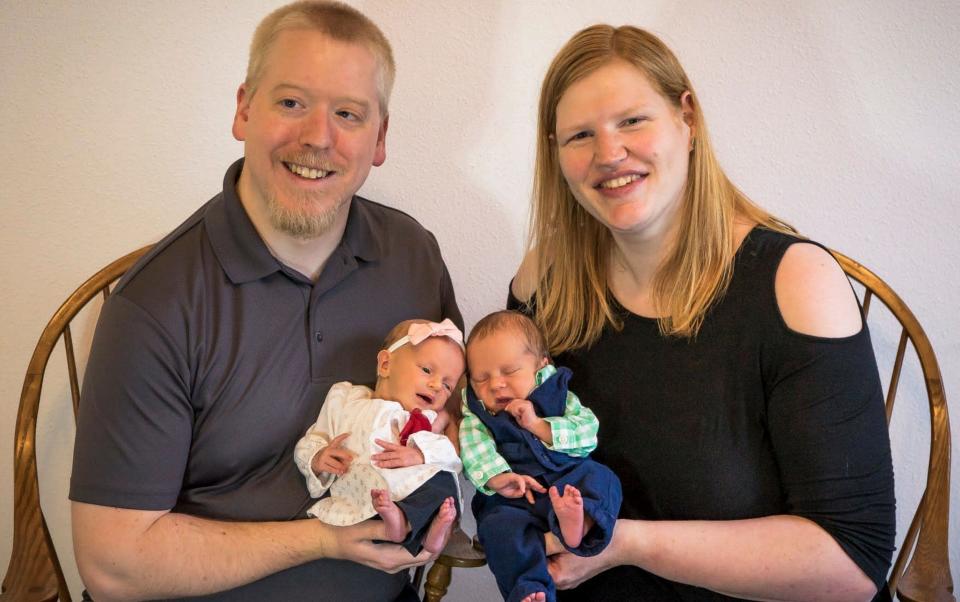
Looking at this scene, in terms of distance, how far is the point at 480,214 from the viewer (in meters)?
2.38

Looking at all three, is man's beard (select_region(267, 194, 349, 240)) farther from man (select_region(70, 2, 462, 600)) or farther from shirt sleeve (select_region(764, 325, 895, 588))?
shirt sleeve (select_region(764, 325, 895, 588))

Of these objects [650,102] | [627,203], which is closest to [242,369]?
[627,203]

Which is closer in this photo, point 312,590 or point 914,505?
point 312,590

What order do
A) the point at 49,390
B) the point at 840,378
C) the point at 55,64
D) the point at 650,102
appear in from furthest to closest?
the point at 49,390 → the point at 55,64 → the point at 650,102 → the point at 840,378

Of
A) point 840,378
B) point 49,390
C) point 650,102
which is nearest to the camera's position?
point 840,378

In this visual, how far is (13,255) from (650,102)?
168cm

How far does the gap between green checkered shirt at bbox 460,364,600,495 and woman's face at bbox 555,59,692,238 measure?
0.39 meters

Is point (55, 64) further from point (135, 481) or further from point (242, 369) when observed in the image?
point (135, 481)

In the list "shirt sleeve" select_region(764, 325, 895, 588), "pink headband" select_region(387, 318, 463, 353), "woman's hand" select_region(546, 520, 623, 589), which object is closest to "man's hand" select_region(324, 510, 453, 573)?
"woman's hand" select_region(546, 520, 623, 589)

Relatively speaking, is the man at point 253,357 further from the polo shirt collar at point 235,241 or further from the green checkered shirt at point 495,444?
the green checkered shirt at point 495,444

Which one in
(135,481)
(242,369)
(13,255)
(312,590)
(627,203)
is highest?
(627,203)

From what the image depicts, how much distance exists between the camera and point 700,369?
1733mm

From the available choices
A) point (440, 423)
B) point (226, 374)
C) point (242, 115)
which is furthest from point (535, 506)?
point (242, 115)

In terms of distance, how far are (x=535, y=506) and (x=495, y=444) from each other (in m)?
0.15
